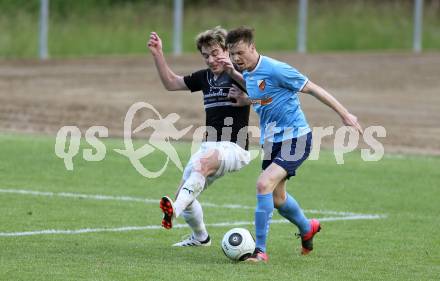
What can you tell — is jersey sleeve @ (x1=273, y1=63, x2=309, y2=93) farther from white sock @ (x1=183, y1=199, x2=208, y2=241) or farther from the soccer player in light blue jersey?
white sock @ (x1=183, y1=199, x2=208, y2=241)

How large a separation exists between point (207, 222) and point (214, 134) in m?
1.97

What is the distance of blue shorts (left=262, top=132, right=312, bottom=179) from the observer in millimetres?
9805

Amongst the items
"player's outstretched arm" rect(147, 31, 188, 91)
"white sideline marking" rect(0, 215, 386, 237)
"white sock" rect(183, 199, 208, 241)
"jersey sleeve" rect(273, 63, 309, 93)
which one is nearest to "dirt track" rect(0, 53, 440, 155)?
"white sideline marking" rect(0, 215, 386, 237)

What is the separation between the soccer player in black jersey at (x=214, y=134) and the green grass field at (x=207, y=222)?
434 mm

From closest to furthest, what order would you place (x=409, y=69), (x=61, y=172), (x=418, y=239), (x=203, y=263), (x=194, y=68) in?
(x=203, y=263) < (x=418, y=239) < (x=61, y=172) < (x=194, y=68) < (x=409, y=69)

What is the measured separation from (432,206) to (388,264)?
4043 mm

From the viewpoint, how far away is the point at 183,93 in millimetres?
26797

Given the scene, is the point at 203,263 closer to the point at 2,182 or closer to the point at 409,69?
the point at 2,182

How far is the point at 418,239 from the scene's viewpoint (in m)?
11.2

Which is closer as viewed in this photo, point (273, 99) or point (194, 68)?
point (273, 99)

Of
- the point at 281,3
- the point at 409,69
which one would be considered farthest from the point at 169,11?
the point at 409,69

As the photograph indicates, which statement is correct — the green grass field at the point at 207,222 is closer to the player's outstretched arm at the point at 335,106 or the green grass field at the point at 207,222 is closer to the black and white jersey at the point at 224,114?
the black and white jersey at the point at 224,114

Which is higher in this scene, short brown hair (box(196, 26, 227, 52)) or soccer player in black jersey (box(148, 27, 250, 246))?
short brown hair (box(196, 26, 227, 52))

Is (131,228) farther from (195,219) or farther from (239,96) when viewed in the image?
(239,96)
